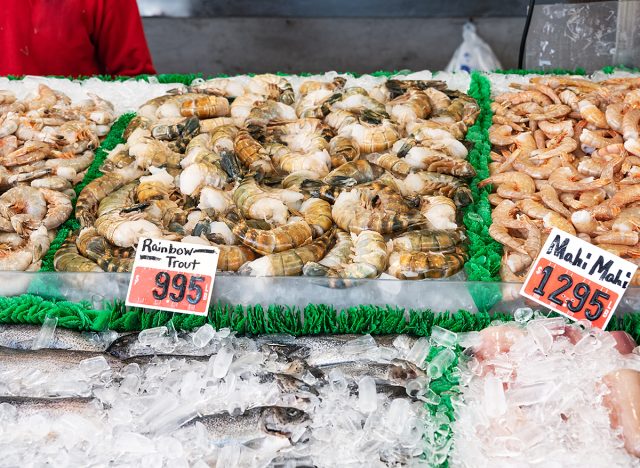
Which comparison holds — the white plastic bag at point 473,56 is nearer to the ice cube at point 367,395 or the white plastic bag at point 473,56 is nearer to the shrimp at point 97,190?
the shrimp at point 97,190

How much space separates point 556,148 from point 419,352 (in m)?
1.22

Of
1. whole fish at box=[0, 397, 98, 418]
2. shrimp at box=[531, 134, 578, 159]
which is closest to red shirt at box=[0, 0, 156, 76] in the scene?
shrimp at box=[531, 134, 578, 159]

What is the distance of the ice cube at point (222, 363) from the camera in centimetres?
167

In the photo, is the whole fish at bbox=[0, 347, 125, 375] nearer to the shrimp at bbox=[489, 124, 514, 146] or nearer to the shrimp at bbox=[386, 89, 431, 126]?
the shrimp at bbox=[386, 89, 431, 126]

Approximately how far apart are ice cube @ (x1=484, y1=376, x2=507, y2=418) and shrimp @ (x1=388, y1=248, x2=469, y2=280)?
1.56 ft

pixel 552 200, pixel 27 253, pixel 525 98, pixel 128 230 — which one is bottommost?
pixel 27 253

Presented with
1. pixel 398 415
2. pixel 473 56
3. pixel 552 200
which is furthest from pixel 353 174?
pixel 473 56

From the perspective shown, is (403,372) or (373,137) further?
(373,137)

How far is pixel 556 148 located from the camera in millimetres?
2545

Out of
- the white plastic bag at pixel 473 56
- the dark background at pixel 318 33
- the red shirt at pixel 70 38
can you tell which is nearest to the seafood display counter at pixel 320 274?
the red shirt at pixel 70 38

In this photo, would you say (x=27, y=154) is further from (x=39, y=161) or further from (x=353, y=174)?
(x=353, y=174)

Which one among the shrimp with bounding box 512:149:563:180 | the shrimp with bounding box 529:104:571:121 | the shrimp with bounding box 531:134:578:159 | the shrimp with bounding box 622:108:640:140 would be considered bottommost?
the shrimp with bounding box 512:149:563:180

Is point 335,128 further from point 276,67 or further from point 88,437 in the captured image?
point 276,67

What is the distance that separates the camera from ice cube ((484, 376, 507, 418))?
1529 millimetres
